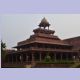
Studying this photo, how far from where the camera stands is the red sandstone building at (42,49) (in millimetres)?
24359

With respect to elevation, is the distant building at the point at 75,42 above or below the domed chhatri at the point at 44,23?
below

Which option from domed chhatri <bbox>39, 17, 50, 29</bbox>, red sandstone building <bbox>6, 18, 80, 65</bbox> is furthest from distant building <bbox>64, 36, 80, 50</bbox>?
domed chhatri <bbox>39, 17, 50, 29</bbox>

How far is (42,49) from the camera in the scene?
2458 cm

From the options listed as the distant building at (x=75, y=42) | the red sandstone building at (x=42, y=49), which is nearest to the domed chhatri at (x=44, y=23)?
the red sandstone building at (x=42, y=49)

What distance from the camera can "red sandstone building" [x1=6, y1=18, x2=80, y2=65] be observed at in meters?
24.4

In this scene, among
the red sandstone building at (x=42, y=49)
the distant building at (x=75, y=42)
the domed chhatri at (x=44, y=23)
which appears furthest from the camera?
the domed chhatri at (x=44, y=23)

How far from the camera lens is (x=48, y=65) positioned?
2122 cm

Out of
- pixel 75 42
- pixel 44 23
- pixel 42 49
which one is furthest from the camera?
pixel 44 23

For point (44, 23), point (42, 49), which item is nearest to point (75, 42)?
point (44, 23)

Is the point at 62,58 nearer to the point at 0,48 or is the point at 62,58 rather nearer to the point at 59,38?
the point at 59,38

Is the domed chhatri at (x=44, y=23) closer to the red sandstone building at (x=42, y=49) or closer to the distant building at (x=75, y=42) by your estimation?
the red sandstone building at (x=42, y=49)

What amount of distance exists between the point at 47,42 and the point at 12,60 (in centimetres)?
452

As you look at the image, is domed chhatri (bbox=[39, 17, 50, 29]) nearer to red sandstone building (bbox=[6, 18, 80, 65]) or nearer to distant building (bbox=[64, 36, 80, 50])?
red sandstone building (bbox=[6, 18, 80, 65])

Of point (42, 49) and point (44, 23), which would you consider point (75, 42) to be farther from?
point (42, 49)
